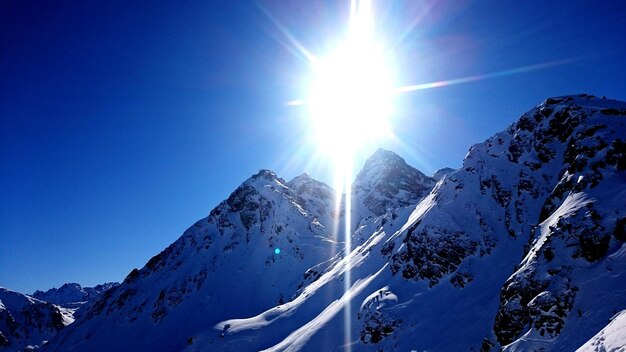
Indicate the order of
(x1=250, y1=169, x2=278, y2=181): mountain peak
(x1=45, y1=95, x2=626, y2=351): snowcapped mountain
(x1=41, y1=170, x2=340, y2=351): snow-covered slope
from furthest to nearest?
1. (x1=250, y1=169, x2=278, y2=181): mountain peak
2. (x1=41, y1=170, x2=340, y2=351): snow-covered slope
3. (x1=45, y1=95, x2=626, y2=351): snowcapped mountain

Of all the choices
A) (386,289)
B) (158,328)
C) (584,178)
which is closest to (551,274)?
(584,178)

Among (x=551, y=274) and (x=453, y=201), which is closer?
(x=551, y=274)

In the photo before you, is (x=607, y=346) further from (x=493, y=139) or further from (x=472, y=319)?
(x=493, y=139)

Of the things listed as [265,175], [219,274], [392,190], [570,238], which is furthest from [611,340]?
[392,190]

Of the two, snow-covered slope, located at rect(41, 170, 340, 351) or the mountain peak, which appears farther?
the mountain peak

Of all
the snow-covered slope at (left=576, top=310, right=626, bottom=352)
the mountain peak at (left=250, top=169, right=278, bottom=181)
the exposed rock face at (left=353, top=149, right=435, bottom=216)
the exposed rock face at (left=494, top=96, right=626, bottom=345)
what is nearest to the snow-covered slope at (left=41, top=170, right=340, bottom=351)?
the mountain peak at (left=250, top=169, right=278, bottom=181)

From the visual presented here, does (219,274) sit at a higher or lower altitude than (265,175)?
lower

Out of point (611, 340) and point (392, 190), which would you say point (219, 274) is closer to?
point (392, 190)

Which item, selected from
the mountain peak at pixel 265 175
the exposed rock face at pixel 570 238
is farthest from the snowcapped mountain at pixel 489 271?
the mountain peak at pixel 265 175

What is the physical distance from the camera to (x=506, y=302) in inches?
1144

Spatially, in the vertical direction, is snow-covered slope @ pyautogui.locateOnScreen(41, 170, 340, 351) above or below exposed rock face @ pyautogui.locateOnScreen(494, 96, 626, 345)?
above

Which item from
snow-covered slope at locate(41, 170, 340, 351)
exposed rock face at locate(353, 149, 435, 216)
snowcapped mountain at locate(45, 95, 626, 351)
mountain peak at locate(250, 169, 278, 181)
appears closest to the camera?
snowcapped mountain at locate(45, 95, 626, 351)

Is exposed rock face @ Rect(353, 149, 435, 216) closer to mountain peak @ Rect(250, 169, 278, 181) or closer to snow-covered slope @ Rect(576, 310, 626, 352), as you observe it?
mountain peak @ Rect(250, 169, 278, 181)

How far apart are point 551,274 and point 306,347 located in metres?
35.6
